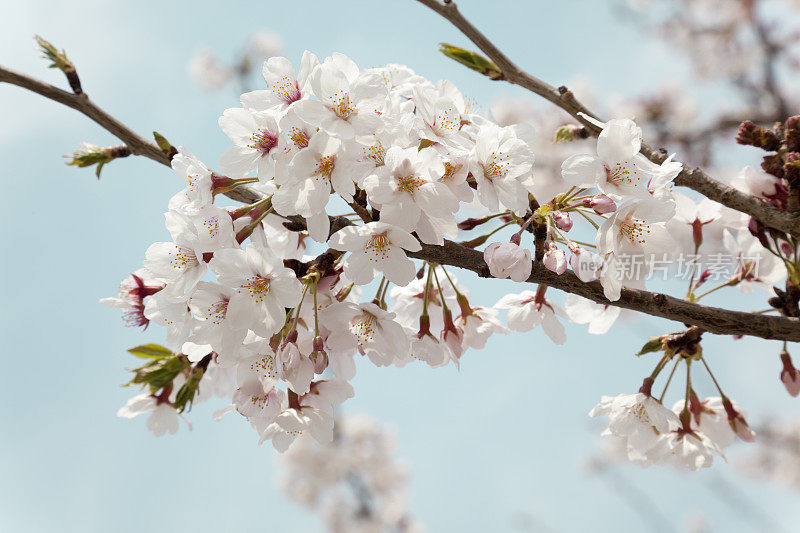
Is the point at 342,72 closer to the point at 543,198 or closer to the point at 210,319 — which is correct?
the point at 210,319

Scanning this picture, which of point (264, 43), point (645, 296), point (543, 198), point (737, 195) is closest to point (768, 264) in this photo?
point (737, 195)

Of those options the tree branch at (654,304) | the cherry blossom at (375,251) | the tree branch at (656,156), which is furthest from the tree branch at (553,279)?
the tree branch at (656,156)

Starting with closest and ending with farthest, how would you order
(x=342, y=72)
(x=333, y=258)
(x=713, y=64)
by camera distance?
(x=342, y=72) → (x=333, y=258) → (x=713, y=64)

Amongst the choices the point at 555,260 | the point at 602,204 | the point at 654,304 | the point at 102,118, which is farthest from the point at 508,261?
the point at 102,118

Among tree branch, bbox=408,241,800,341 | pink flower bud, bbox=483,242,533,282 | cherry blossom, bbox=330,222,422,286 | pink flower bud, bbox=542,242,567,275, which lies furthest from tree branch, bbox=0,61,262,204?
pink flower bud, bbox=542,242,567,275

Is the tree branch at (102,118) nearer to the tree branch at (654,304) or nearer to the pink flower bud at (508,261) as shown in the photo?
the tree branch at (654,304)

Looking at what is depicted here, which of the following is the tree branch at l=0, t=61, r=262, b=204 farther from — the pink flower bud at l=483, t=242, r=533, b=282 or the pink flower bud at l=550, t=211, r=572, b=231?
the pink flower bud at l=550, t=211, r=572, b=231

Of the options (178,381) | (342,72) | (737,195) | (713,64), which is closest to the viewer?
(342,72)
